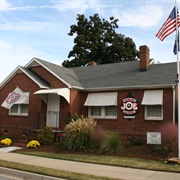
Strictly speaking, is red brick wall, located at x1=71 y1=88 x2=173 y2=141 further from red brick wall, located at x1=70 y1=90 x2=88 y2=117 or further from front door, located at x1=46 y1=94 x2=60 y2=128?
front door, located at x1=46 y1=94 x2=60 y2=128

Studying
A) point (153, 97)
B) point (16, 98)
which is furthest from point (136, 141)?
point (16, 98)

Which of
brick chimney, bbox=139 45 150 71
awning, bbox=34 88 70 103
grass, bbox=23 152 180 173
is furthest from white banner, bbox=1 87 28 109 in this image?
brick chimney, bbox=139 45 150 71

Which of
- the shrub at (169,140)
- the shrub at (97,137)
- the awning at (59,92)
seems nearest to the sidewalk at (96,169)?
the shrub at (97,137)

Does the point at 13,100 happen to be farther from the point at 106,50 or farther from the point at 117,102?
the point at 106,50

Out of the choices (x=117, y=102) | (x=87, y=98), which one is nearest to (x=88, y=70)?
(x=87, y=98)

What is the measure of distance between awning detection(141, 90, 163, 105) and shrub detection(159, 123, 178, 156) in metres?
3.23

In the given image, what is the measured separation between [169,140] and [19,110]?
11.8 m

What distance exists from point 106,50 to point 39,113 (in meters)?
23.8

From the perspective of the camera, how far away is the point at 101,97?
17.0 metres

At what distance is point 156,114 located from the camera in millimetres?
15250

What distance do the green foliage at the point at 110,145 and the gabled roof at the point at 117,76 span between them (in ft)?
15.5

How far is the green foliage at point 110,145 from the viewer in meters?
11.9

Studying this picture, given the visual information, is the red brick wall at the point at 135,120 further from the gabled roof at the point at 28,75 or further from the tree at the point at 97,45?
the tree at the point at 97,45

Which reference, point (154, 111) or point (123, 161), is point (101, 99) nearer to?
point (154, 111)
